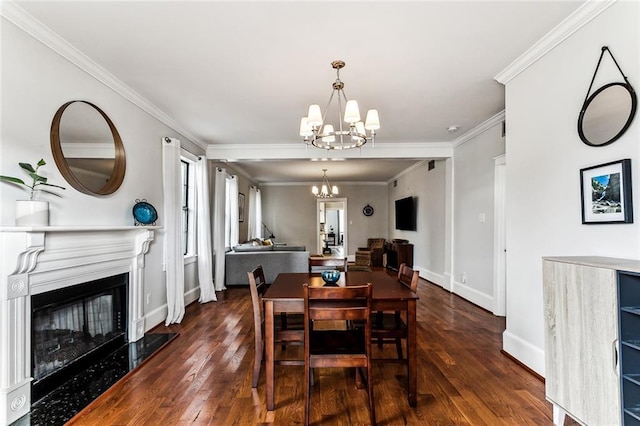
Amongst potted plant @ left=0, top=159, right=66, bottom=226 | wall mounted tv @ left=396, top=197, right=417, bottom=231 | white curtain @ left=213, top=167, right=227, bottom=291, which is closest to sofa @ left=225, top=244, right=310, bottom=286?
white curtain @ left=213, top=167, right=227, bottom=291

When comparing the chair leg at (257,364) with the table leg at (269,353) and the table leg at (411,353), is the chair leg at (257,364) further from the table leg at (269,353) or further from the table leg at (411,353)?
the table leg at (411,353)

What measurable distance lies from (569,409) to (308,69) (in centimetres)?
303

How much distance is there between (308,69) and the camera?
281 centimetres

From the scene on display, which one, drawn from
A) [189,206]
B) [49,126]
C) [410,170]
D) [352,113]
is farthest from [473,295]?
[49,126]

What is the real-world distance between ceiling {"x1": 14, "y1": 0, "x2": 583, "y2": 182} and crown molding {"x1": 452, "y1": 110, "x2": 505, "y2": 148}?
102 mm

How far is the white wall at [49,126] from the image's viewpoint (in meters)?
2.06

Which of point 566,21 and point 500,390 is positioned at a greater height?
point 566,21

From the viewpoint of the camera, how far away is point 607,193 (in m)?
1.95

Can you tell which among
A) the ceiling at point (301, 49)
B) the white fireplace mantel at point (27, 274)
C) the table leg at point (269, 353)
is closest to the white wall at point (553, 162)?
the ceiling at point (301, 49)

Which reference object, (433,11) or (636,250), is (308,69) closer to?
(433,11)

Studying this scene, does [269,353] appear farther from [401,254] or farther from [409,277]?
[401,254]

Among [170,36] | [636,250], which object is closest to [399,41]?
[170,36]

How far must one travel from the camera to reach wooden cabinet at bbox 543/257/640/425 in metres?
1.53

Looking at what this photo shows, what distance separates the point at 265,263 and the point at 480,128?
436cm
